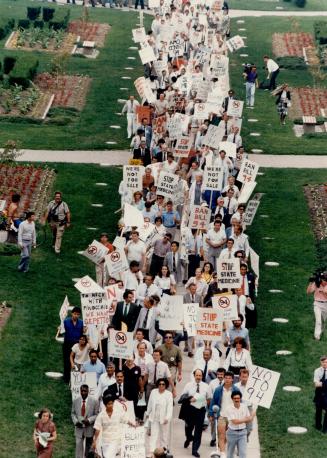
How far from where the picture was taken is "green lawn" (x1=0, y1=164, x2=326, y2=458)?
39.1 m

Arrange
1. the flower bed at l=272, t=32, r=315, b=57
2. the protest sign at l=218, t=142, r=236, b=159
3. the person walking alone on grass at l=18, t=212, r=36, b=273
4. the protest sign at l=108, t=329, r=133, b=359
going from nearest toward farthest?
1. the protest sign at l=108, t=329, r=133, b=359
2. the person walking alone on grass at l=18, t=212, r=36, b=273
3. the protest sign at l=218, t=142, r=236, b=159
4. the flower bed at l=272, t=32, r=315, b=57

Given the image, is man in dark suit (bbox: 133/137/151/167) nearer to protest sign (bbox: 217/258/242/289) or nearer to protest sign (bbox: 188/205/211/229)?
protest sign (bbox: 188/205/211/229)

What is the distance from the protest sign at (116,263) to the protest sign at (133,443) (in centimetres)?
865

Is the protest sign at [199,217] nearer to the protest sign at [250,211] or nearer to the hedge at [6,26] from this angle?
the protest sign at [250,211]

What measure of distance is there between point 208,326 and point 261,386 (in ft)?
9.26

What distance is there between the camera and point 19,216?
5200cm

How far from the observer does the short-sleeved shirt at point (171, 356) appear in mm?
39188

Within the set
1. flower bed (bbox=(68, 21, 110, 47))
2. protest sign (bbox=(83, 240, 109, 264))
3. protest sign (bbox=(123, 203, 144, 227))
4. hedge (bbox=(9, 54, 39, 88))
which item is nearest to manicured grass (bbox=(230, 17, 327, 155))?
flower bed (bbox=(68, 21, 110, 47))

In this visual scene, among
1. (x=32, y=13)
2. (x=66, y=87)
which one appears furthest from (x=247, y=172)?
(x=32, y=13)

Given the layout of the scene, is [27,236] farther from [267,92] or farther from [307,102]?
[267,92]

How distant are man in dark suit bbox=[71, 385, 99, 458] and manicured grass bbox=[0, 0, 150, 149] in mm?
24584

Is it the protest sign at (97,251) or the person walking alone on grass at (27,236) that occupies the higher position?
the protest sign at (97,251)

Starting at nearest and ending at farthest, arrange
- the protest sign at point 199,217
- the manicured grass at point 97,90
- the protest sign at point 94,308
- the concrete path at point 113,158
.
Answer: the protest sign at point 94,308, the protest sign at point 199,217, the concrete path at point 113,158, the manicured grass at point 97,90

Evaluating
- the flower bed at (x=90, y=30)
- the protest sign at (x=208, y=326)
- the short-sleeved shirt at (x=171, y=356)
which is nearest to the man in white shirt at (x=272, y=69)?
the flower bed at (x=90, y=30)
